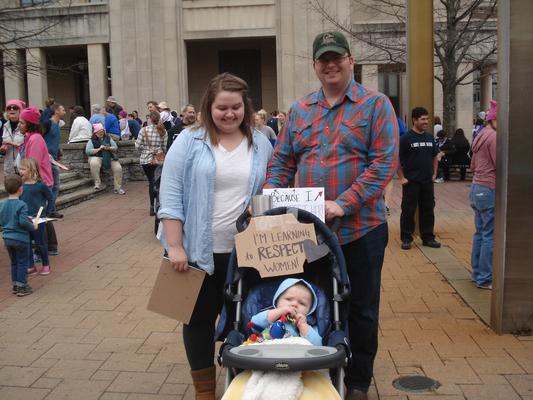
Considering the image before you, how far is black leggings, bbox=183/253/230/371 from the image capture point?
3941 millimetres

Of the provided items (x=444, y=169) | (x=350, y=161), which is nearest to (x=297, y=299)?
(x=350, y=161)

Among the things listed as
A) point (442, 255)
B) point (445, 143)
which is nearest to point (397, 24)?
point (445, 143)

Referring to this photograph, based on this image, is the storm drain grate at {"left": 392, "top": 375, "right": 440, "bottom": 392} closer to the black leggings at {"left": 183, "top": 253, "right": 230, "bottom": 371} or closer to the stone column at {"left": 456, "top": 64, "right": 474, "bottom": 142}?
the black leggings at {"left": 183, "top": 253, "right": 230, "bottom": 371}

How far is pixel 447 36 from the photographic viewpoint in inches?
714

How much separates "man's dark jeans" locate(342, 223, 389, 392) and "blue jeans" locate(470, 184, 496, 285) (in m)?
3.13

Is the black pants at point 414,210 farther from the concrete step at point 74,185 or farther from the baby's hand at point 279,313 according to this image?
the concrete step at point 74,185

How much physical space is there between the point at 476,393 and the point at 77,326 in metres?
3.48

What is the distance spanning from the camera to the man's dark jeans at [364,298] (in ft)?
12.6

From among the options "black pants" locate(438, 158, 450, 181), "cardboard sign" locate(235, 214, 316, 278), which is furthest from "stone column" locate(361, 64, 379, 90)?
"cardboard sign" locate(235, 214, 316, 278)

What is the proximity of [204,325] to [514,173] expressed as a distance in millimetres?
2796

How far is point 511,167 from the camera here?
5.11m

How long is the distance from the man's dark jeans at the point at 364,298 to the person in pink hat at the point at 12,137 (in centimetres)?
628

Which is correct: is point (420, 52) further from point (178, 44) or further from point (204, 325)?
point (178, 44)

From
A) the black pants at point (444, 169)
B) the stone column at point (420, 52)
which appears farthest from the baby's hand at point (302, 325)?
the black pants at point (444, 169)
